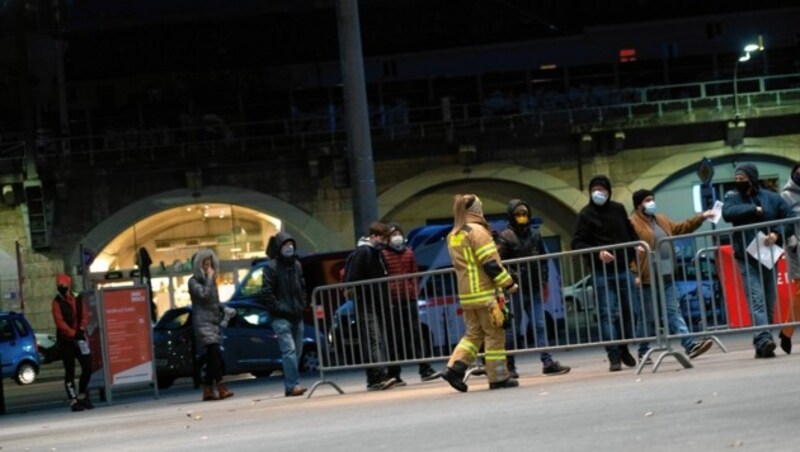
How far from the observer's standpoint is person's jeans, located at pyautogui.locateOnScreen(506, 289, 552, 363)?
1572cm

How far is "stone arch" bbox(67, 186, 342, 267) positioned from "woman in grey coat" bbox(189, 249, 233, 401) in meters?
30.3

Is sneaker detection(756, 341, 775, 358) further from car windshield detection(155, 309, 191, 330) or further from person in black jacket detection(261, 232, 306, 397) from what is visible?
car windshield detection(155, 309, 191, 330)

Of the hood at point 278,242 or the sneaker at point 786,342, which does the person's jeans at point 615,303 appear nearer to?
the sneaker at point 786,342

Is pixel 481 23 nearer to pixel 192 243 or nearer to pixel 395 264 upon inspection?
pixel 192 243

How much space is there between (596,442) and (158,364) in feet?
56.9

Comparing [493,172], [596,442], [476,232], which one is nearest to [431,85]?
[493,172]

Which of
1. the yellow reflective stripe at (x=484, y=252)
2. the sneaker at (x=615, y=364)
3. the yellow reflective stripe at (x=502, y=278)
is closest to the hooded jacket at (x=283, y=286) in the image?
the sneaker at (x=615, y=364)

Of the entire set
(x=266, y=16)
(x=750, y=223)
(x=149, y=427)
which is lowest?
(x=149, y=427)

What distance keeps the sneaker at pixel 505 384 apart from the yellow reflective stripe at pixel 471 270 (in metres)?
0.95

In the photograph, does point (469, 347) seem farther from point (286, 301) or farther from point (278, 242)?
point (278, 242)

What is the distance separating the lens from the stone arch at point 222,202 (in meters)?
49.6

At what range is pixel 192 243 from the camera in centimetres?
5191

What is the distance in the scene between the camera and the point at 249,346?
25.3 metres

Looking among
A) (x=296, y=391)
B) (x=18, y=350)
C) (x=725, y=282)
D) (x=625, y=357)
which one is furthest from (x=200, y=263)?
(x=18, y=350)
